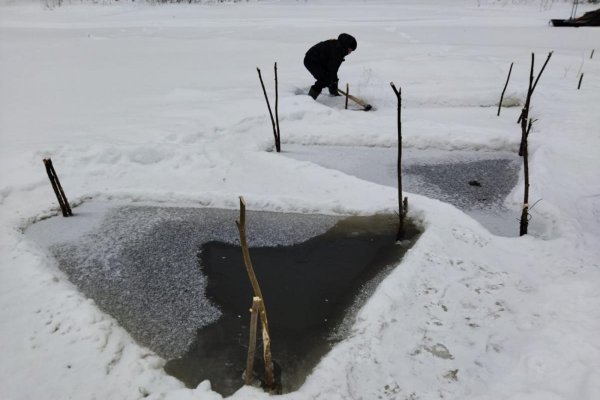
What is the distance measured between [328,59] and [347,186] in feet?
11.1

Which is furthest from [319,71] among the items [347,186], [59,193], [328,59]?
[59,193]

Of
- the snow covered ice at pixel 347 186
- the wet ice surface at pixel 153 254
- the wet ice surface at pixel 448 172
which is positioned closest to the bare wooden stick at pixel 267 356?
the snow covered ice at pixel 347 186

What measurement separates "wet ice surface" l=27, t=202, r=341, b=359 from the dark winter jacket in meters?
3.75

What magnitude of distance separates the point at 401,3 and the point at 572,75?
14.5 meters

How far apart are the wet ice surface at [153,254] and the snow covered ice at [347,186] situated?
13 cm

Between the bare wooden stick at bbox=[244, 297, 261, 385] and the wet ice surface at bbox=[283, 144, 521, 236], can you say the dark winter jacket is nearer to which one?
the wet ice surface at bbox=[283, 144, 521, 236]

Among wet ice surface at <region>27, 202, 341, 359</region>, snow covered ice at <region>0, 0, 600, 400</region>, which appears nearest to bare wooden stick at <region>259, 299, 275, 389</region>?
Result: snow covered ice at <region>0, 0, 600, 400</region>

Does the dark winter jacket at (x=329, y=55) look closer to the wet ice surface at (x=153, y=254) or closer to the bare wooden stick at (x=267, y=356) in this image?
the wet ice surface at (x=153, y=254)

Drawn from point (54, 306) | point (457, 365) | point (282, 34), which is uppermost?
point (282, 34)

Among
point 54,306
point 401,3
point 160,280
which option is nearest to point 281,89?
point 160,280

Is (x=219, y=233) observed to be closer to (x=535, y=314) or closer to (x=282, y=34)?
(x=535, y=314)

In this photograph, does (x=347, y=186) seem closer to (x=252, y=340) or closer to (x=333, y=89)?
(x=252, y=340)

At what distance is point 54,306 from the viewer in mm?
2754

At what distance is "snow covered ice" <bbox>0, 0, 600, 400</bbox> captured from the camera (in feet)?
7.61
